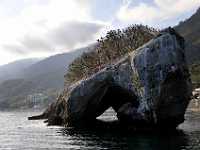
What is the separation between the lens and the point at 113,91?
98.6 m

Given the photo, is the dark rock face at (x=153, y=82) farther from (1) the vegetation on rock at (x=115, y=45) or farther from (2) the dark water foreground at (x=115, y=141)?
(1) the vegetation on rock at (x=115, y=45)

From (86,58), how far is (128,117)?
195ft

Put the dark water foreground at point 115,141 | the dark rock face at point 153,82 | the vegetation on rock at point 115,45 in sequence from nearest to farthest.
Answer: the dark water foreground at point 115,141, the dark rock face at point 153,82, the vegetation on rock at point 115,45

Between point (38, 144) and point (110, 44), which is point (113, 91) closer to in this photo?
point (38, 144)

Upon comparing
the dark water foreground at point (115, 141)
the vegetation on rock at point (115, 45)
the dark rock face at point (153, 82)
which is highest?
the vegetation on rock at point (115, 45)

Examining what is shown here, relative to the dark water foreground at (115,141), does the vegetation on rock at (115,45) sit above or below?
above

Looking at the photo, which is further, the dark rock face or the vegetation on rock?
the vegetation on rock

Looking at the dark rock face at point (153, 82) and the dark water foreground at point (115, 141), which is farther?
the dark rock face at point (153, 82)

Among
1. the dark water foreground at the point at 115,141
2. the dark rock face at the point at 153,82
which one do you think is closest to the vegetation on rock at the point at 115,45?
the dark rock face at the point at 153,82

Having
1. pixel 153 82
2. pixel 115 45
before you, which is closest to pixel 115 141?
pixel 153 82

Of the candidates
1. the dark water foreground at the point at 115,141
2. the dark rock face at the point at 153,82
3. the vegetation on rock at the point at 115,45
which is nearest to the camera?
the dark water foreground at the point at 115,141

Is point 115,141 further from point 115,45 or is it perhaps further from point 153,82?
point 115,45

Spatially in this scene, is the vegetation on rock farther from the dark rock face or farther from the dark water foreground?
the dark water foreground

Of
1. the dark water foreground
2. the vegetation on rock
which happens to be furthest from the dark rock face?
the vegetation on rock
